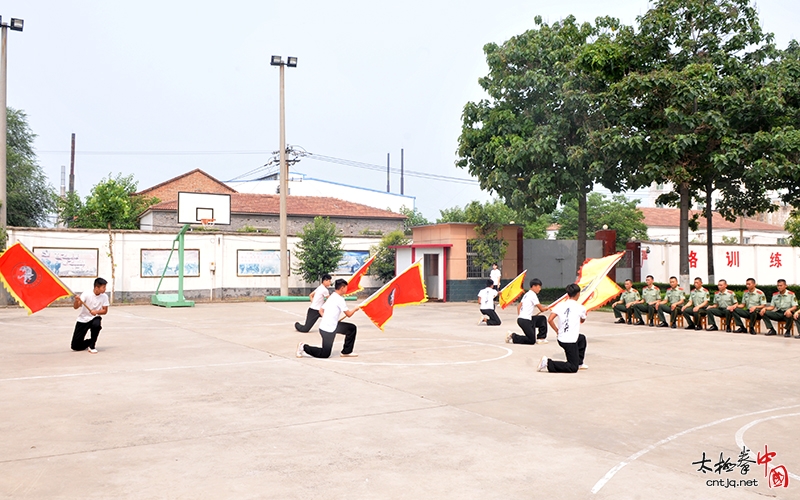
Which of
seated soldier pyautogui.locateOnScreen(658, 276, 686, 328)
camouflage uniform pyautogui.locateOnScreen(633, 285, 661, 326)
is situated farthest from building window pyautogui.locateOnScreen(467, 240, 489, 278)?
seated soldier pyautogui.locateOnScreen(658, 276, 686, 328)

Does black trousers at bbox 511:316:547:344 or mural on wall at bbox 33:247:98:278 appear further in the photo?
mural on wall at bbox 33:247:98:278

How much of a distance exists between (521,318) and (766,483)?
9316 mm

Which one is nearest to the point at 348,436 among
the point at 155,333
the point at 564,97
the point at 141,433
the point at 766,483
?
the point at 141,433

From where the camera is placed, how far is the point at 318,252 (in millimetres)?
33594

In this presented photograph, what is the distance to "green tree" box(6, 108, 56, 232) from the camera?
37.8 metres

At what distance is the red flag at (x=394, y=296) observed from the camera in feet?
45.3

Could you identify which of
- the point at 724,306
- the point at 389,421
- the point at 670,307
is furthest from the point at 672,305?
the point at 389,421

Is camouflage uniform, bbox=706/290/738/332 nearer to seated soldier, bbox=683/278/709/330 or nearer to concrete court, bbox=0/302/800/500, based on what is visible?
seated soldier, bbox=683/278/709/330

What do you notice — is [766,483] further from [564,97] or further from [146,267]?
[146,267]

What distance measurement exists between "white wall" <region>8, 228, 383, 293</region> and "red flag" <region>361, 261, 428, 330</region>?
19.7 m


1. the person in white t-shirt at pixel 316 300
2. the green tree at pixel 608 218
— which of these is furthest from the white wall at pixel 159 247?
the green tree at pixel 608 218

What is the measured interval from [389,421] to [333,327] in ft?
15.3

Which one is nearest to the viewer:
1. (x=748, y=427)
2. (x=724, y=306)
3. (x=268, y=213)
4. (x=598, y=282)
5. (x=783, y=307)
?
(x=748, y=427)

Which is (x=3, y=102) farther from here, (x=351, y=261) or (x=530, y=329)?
(x=530, y=329)
